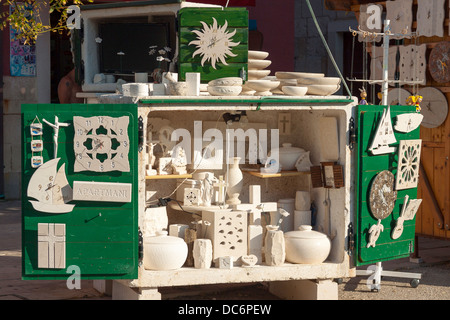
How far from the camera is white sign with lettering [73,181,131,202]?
5.93 meters

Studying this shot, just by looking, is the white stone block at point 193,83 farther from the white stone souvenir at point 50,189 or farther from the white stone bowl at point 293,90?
the white stone souvenir at point 50,189

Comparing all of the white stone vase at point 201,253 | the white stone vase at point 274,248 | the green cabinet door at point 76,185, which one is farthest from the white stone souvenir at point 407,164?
the green cabinet door at point 76,185

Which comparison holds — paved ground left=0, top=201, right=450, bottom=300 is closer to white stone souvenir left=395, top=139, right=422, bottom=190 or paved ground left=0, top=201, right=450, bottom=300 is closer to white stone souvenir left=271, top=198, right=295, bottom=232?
white stone souvenir left=271, top=198, right=295, bottom=232

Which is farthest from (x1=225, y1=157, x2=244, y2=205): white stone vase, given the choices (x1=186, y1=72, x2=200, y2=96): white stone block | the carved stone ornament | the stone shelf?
the carved stone ornament

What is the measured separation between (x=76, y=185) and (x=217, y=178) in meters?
1.58

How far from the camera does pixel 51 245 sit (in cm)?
595

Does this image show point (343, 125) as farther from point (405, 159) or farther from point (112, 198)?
point (112, 198)

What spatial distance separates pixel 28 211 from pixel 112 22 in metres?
3.04

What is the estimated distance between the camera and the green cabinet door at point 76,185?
5910 mm

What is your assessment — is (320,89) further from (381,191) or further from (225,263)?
(225,263)

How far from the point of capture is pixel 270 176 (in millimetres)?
6953

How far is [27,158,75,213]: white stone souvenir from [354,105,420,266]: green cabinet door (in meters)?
2.25

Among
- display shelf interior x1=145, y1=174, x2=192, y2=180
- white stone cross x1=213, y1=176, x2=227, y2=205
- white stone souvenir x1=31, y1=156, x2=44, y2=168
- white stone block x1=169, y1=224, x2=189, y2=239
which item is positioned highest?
white stone souvenir x1=31, y1=156, x2=44, y2=168

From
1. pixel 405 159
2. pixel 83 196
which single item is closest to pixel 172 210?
pixel 83 196
